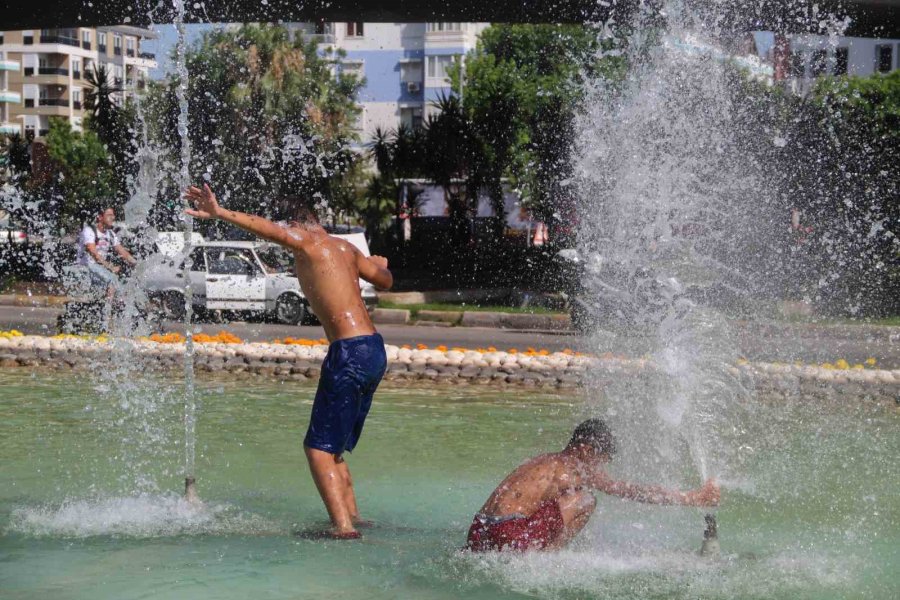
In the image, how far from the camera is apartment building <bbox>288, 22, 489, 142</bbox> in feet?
228

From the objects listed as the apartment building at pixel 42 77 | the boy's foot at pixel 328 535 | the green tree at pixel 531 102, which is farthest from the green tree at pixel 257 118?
the apartment building at pixel 42 77

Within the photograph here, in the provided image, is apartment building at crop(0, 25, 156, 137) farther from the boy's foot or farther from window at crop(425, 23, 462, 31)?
the boy's foot

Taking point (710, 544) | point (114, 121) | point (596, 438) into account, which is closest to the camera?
point (596, 438)

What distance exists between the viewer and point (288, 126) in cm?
3675

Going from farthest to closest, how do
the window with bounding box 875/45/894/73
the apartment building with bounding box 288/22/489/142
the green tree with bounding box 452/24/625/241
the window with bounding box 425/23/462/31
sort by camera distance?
the apartment building with bounding box 288/22/489/142 < the window with bounding box 425/23/462/31 < the window with bounding box 875/45/894/73 < the green tree with bounding box 452/24/625/241

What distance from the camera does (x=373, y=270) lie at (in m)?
6.37

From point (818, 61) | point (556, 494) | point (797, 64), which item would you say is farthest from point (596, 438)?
point (818, 61)

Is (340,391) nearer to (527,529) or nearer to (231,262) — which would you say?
(527,529)

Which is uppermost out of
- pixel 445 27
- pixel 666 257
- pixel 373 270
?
pixel 445 27

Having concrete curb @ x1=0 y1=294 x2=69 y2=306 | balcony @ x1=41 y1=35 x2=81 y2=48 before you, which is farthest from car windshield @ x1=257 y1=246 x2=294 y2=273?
balcony @ x1=41 y1=35 x2=81 y2=48

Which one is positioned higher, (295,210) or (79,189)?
(295,210)

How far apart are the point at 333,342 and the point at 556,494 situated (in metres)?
1.47

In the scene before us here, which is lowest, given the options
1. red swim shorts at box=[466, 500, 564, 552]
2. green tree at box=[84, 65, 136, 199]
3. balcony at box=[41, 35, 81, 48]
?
red swim shorts at box=[466, 500, 564, 552]

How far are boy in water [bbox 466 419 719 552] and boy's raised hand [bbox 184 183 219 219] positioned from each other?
1.95 metres
